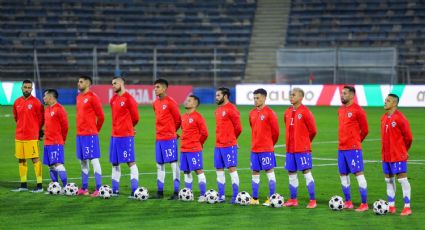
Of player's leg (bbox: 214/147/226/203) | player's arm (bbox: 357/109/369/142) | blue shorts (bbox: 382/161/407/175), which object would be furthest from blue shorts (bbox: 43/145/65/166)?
blue shorts (bbox: 382/161/407/175)

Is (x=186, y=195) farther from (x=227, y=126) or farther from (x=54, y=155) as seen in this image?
(x=54, y=155)

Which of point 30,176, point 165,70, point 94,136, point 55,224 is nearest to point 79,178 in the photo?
point 30,176

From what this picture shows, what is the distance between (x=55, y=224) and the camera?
14.9 m

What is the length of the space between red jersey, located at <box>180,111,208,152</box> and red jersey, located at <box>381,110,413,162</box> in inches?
149

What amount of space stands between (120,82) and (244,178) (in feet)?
16.5

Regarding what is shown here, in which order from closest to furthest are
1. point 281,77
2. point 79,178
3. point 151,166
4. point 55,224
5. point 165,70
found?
point 55,224, point 79,178, point 151,166, point 281,77, point 165,70

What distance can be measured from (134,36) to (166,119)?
44196mm

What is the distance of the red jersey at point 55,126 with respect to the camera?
19.4 meters

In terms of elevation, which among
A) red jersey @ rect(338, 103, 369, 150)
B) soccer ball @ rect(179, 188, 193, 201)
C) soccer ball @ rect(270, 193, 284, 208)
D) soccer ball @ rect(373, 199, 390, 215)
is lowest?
soccer ball @ rect(373, 199, 390, 215)

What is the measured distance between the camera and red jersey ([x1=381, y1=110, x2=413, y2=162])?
52.6 ft

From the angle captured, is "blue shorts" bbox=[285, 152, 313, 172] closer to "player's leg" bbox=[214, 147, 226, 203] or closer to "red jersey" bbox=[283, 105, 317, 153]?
"red jersey" bbox=[283, 105, 317, 153]

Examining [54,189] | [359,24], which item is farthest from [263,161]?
[359,24]

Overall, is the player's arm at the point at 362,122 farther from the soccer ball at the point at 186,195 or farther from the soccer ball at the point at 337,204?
the soccer ball at the point at 186,195

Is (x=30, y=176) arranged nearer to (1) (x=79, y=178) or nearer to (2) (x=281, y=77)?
(1) (x=79, y=178)
